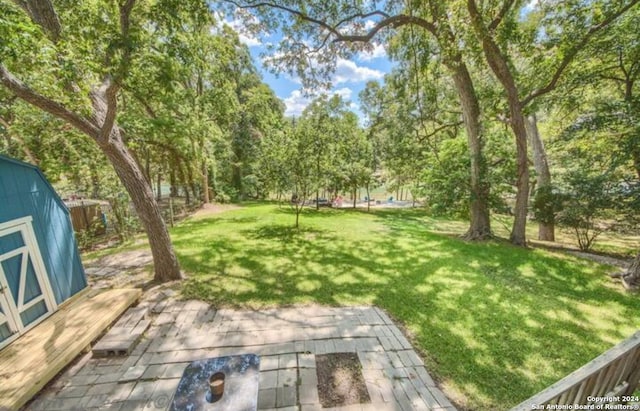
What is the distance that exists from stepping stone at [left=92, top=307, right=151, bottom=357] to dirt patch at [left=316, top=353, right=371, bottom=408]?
7.86ft

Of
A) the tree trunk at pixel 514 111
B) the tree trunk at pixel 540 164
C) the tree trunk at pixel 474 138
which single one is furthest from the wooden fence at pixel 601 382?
the tree trunk at pixel 540 164

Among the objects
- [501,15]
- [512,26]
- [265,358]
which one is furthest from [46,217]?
[512,26]

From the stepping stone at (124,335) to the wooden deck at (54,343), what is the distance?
129 millimetres

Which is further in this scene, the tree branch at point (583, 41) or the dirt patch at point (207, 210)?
the dirt patch at point (207, 210)

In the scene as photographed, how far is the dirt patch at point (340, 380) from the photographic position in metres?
2.36

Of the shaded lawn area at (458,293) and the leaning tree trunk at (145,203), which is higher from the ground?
the leaning tree trunk at (145,203)

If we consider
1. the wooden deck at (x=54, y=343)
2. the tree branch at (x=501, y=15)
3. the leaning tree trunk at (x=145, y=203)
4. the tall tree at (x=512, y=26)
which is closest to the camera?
the wooden deck at (x=54, y=343)

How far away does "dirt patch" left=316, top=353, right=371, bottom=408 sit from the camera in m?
2.36

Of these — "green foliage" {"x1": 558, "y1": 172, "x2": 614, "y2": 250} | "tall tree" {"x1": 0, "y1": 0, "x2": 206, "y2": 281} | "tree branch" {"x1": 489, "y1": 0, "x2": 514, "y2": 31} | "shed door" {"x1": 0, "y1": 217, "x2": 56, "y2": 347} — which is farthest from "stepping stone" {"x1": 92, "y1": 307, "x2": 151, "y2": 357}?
"green foliage" {"x1": 558, "y1": 172, "x2": 614, "y2": 250}

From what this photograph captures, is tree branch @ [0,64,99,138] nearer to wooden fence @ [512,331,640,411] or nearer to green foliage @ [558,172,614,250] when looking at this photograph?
wooden fence @ [512,331,640,411]

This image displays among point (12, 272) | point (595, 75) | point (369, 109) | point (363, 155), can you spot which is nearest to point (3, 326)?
point (12, 272)

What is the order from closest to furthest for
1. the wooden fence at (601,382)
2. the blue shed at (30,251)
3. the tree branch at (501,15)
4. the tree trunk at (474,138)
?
the wooden fence at (601,382)
the blue shed at (30,251)
the tree branch at (501,15)
the tree trunk at (474,138)

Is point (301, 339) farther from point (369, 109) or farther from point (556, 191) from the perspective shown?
point (369, 109)

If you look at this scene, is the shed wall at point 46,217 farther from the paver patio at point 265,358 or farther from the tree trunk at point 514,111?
the tree trunk at point 514,111
